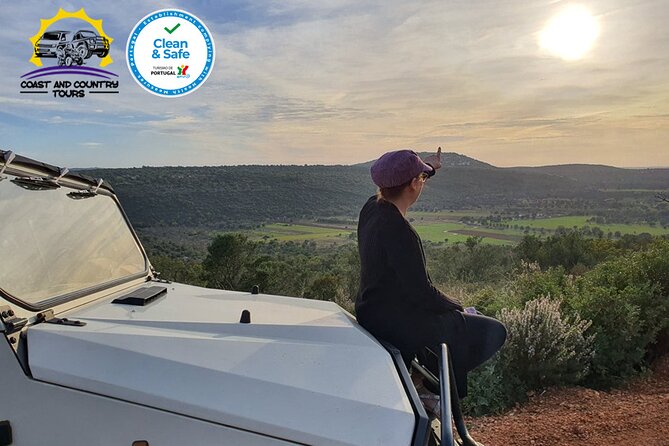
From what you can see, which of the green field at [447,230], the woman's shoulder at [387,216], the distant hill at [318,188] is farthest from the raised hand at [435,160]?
the green field at [447,230]

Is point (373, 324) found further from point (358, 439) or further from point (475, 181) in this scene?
point (475, 181)

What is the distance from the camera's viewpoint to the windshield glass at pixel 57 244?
8.46ft

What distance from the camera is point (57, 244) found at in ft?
9.63

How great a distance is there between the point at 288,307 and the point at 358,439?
1273 mm

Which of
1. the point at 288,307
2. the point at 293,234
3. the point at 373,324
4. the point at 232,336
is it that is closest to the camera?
the point at 232,336

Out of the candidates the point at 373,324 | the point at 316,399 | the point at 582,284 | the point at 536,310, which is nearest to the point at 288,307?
the point at 373,324

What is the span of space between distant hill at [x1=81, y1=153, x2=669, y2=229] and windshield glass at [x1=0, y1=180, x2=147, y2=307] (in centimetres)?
859

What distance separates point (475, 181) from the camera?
24.8 m

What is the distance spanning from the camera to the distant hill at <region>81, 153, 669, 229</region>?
52.5 feet

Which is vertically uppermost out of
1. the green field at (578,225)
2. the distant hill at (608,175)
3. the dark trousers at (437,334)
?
the distant hill at (608,175)

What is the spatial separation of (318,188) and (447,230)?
18.9 feet

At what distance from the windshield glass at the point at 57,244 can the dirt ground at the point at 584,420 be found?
335 centimetres

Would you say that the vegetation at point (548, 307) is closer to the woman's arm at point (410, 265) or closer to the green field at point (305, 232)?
the woman's arm at point (410, 265)

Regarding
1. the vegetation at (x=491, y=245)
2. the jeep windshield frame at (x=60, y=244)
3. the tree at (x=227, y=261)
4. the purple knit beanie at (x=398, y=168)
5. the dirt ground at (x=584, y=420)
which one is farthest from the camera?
the tree at (x=227, y=261)
